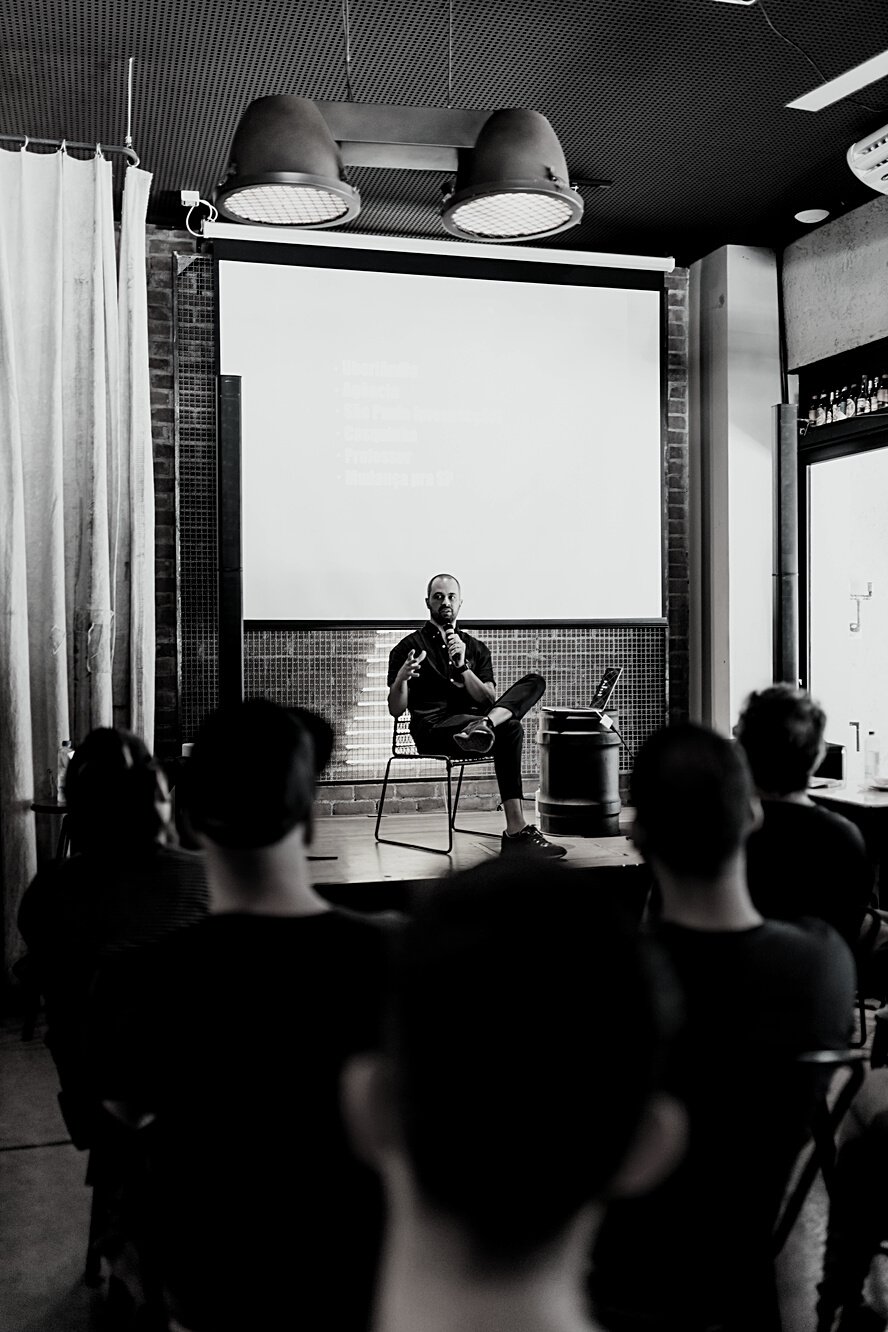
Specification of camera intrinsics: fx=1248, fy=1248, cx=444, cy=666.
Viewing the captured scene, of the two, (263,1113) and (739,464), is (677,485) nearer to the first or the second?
(739,464)

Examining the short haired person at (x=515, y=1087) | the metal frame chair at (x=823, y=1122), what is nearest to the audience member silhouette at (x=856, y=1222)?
the metal frame chair at (x=823, y=1122)

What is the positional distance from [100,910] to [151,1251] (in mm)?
584

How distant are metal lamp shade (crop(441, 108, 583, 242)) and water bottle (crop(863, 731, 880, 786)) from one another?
2.12m

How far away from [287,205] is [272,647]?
8.88 feet

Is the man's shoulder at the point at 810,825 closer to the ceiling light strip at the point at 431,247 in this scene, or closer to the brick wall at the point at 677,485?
the brick wall at the point at 677,485

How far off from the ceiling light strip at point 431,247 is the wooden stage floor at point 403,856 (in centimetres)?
284

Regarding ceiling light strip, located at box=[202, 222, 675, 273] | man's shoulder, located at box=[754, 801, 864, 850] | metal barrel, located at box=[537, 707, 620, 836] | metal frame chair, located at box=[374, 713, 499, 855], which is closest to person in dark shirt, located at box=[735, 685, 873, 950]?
man's shoulder, located at box=[754, 801, 864, 850]

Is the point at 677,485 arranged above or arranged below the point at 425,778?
above

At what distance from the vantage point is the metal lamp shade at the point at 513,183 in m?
3.53

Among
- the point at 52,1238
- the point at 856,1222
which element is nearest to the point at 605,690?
the point at 52,1238

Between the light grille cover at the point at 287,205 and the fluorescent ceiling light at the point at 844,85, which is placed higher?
the fluorescent ceiling light at the point at 844,85

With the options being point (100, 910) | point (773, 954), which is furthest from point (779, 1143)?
point (100, 910)

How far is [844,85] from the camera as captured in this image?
466 centimetres

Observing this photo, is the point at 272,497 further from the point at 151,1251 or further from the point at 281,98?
the point at 151,1251
